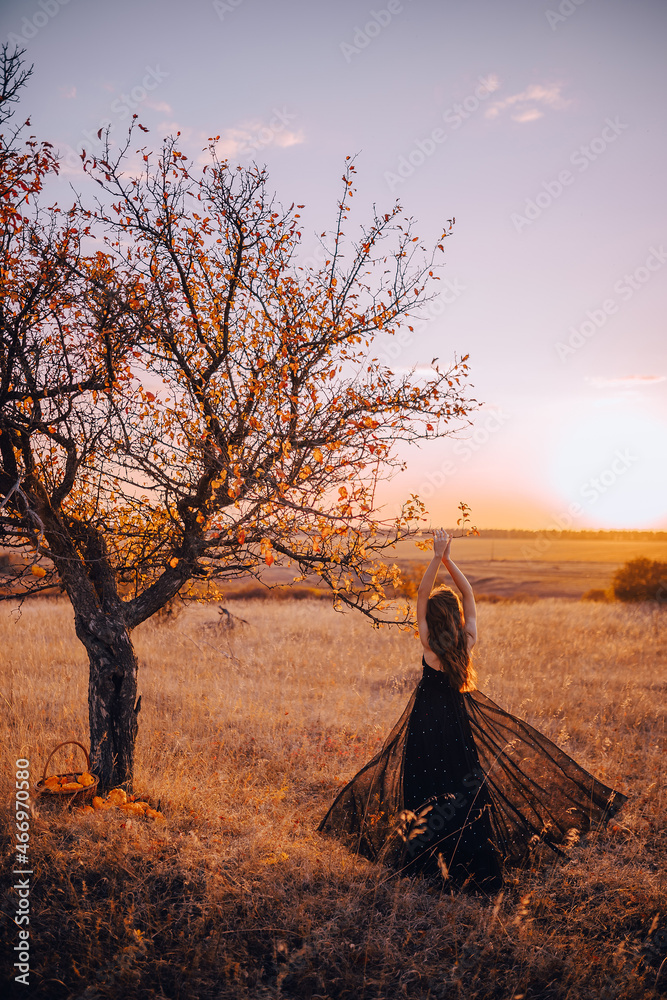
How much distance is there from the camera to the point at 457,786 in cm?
479

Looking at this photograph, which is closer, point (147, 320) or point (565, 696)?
point (147, 320)

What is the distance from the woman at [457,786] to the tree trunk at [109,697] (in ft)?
7.35

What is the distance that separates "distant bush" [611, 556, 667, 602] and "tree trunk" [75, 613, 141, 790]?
930 inches

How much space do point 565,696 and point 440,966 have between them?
697 centimetres

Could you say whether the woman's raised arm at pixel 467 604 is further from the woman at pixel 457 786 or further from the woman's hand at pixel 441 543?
the woman's hand at pixel 441 543

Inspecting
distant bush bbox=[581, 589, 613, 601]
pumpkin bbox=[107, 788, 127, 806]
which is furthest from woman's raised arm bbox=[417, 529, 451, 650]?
→ distant bush bbox=[581, 589, 613, 601]

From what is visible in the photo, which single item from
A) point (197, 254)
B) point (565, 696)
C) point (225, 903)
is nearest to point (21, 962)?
point (225, 903)

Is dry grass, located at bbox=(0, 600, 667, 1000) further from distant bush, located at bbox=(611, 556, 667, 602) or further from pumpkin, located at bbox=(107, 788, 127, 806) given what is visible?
distant bush, located at bbox=(611, 556, 667, 602)

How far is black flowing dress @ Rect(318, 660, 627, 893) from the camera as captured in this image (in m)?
4.64

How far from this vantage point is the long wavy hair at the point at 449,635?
4.82 m

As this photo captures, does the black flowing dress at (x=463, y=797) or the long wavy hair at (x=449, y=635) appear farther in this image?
the long wavy hair at (x=449, y=635)

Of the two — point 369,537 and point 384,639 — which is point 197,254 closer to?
point 369,537

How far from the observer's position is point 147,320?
17.0ft

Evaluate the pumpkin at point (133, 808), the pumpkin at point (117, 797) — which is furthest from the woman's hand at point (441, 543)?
the pumpkin at point (117, 797)
